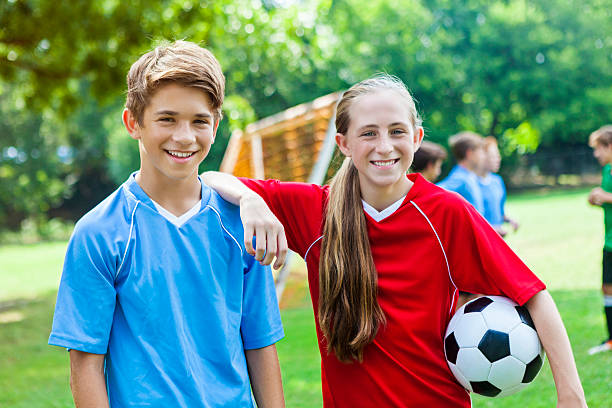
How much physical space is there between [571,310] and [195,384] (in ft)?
21.9

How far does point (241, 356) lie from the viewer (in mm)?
1974

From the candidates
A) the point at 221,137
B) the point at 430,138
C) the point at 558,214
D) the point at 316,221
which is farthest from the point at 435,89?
the point at 316,221

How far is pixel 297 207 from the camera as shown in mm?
2541

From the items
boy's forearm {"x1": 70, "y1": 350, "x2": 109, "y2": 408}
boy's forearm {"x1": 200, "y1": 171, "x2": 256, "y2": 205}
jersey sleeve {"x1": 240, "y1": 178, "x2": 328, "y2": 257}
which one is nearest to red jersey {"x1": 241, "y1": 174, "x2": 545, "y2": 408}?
jersey sleeve {"x1": 240, "y1": 178, "x2": 328, "y2": 257}

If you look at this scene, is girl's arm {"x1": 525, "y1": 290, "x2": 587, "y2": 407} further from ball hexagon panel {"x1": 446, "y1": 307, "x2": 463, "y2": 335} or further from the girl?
ball hexagon panel {"x1": 446, "y1": 307, "x2": 463, "y2": 335}

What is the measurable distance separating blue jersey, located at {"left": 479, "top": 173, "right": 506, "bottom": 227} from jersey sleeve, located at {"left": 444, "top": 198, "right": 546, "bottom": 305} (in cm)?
500

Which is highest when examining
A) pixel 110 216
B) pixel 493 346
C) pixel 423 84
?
pixel 423 84

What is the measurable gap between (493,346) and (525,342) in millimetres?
127

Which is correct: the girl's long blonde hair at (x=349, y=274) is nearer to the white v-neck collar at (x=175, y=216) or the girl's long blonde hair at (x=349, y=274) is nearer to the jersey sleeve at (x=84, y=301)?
the white v-neck collar at (x=175, y=216)

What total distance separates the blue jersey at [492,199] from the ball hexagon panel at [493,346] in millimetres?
4986

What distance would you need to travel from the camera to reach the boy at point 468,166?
258 inches

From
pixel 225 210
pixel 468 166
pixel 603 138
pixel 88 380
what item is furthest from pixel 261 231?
pixel 468 166

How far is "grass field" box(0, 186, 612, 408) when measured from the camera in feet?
16.6

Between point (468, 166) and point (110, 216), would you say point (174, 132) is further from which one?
point (468, 166)
